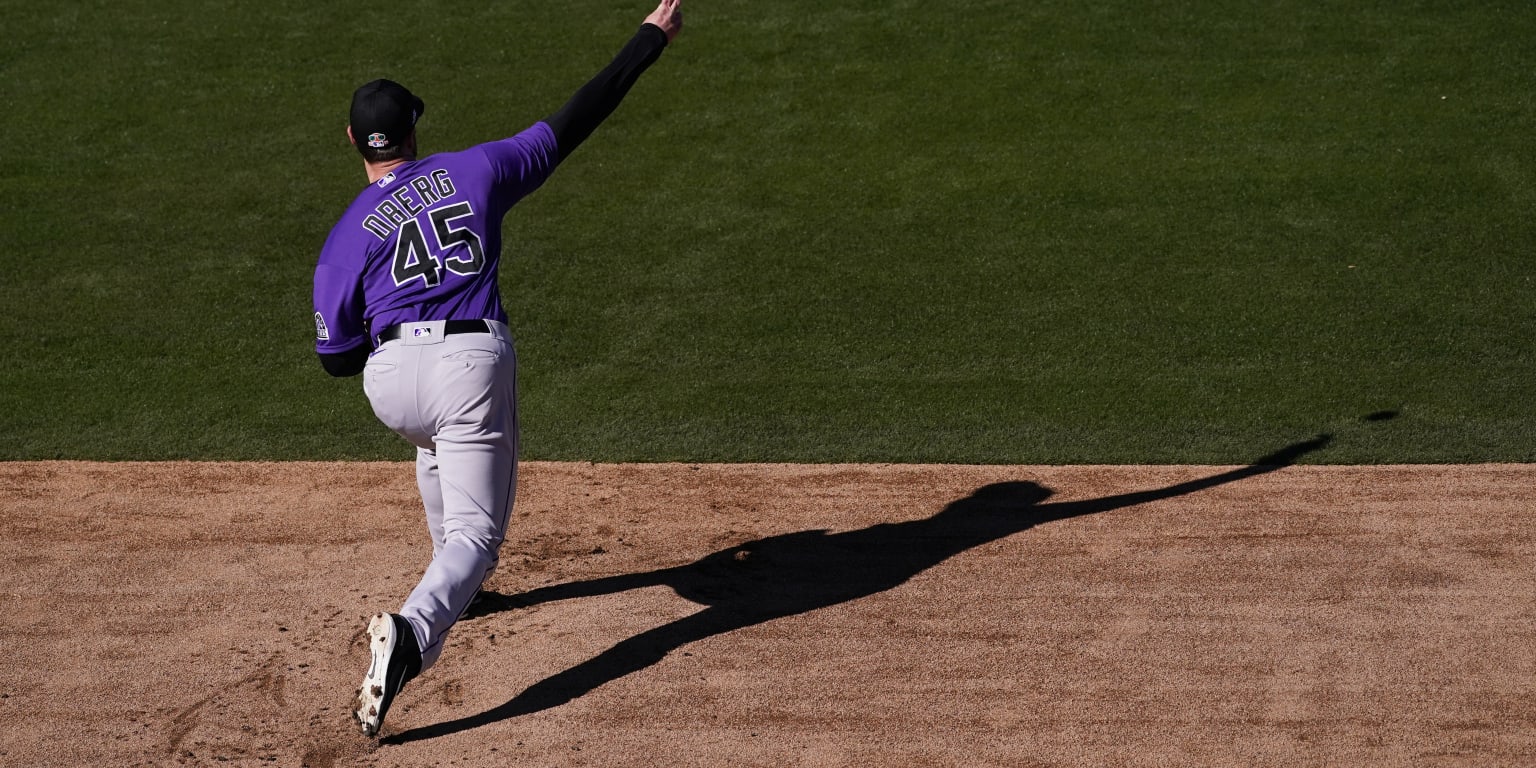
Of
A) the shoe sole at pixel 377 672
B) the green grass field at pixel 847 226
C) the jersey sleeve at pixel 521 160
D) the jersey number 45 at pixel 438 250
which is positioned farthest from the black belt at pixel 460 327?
the green grass field at pixel 847 226

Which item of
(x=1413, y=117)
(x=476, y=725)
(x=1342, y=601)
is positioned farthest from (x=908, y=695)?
(x=1413, y=117)

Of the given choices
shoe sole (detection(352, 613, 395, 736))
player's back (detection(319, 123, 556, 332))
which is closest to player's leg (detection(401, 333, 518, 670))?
player's back (detection(319, 123, 556, 332))

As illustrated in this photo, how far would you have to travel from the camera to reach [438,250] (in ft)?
13.9

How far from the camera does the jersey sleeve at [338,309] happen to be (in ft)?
14.1

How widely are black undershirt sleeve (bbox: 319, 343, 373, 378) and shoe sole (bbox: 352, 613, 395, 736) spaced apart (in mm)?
906

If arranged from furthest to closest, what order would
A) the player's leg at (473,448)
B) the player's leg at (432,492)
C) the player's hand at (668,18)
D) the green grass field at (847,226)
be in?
1. the green grass field at (847,226)
2. the player's hand at (668,18)
3. the player's leg at (432,492)
4. the player's leg at (473,448)

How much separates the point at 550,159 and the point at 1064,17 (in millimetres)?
7019

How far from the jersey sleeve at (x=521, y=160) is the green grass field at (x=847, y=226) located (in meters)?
2.11

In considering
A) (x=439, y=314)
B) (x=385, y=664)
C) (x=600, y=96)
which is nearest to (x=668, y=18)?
(x=600, y=96)

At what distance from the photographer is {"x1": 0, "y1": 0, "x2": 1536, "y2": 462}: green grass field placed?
22.0 ft

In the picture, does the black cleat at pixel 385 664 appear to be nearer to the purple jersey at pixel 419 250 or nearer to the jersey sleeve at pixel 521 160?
the purple jersey at pixel 419 250

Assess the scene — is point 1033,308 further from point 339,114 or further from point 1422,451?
point 339,114

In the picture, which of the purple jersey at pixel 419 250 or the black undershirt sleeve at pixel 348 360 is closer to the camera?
the purple jersey at pixel 419 250

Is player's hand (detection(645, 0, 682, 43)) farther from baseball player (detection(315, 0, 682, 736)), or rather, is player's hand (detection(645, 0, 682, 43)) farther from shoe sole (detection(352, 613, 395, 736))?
shoe sole (detection(352, 613, 395, 736))
